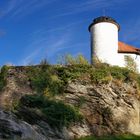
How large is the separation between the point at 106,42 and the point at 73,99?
31.9 ft

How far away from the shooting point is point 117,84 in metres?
31.4

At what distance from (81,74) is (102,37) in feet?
25.6

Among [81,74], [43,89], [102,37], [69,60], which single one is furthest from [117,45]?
[43,89]

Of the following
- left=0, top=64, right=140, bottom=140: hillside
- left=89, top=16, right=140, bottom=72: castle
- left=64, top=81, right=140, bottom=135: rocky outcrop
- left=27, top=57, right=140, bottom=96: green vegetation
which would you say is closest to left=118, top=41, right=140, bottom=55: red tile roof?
left=89, top=16, right=140, bottom=72: castle

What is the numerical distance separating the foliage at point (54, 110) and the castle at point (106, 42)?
974 cm

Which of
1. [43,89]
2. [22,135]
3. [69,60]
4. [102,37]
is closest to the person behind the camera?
[22,135]

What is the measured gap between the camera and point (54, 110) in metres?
27.9

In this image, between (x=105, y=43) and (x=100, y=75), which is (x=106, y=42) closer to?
(x=105, y=43)

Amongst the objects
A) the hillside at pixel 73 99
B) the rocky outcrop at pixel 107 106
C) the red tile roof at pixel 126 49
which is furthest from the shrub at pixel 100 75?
the red tile roof at pixel 126 49

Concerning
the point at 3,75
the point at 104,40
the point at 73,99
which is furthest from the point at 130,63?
the point at 3,75

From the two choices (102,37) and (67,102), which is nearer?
(67,102)

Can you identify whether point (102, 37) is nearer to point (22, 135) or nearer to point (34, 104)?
point (34, 104)

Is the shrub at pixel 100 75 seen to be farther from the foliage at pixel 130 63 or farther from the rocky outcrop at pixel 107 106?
the foliage at pixel 130 63

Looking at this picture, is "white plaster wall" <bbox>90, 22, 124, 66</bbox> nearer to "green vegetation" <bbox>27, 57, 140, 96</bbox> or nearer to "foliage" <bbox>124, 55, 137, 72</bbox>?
"foliage" <bbox>124, 55, 137, 72</bbox>
